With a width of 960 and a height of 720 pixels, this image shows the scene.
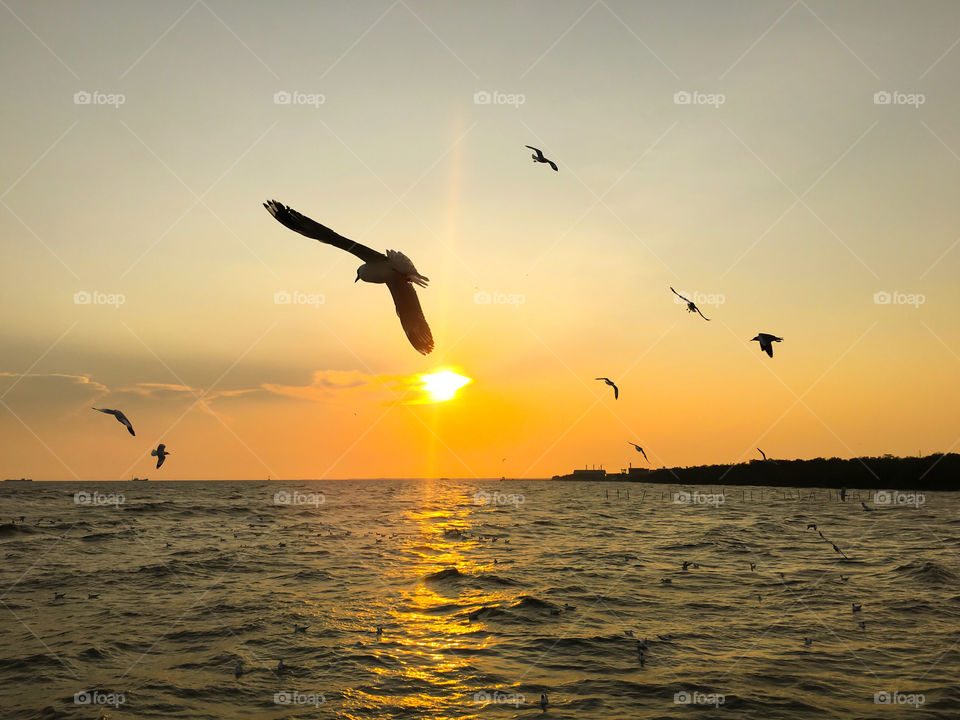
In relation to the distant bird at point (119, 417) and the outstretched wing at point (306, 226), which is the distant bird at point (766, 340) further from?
the distant bird at point (119, 417)

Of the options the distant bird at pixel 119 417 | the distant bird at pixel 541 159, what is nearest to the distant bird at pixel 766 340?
the distant bird at pixel 541 159

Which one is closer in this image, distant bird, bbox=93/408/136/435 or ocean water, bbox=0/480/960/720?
ocean water, bbox=0/480/960/720

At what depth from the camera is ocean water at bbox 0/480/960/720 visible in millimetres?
10609

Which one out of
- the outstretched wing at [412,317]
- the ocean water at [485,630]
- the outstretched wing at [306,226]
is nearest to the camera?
the outstretched wing at [306,226]

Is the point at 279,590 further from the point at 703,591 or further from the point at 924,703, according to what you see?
the point at 924,703

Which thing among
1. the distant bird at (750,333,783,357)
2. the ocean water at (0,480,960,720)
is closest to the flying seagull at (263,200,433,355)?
the ocean water at (0,480,960,720)

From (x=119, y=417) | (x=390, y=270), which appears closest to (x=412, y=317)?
(x=390, y=270)

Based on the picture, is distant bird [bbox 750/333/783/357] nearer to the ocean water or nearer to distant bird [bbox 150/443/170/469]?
the ocean water

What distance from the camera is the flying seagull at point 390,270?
7.96 metres

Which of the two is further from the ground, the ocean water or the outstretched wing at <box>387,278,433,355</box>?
the outstretched wing at <box>387,278,433,355</box>

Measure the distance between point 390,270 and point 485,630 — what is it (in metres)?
9.60

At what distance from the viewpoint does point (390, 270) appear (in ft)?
27.9

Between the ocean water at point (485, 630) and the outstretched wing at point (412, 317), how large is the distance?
5.80 meters

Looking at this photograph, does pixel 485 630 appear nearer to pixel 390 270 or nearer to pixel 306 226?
pixel 390 270
